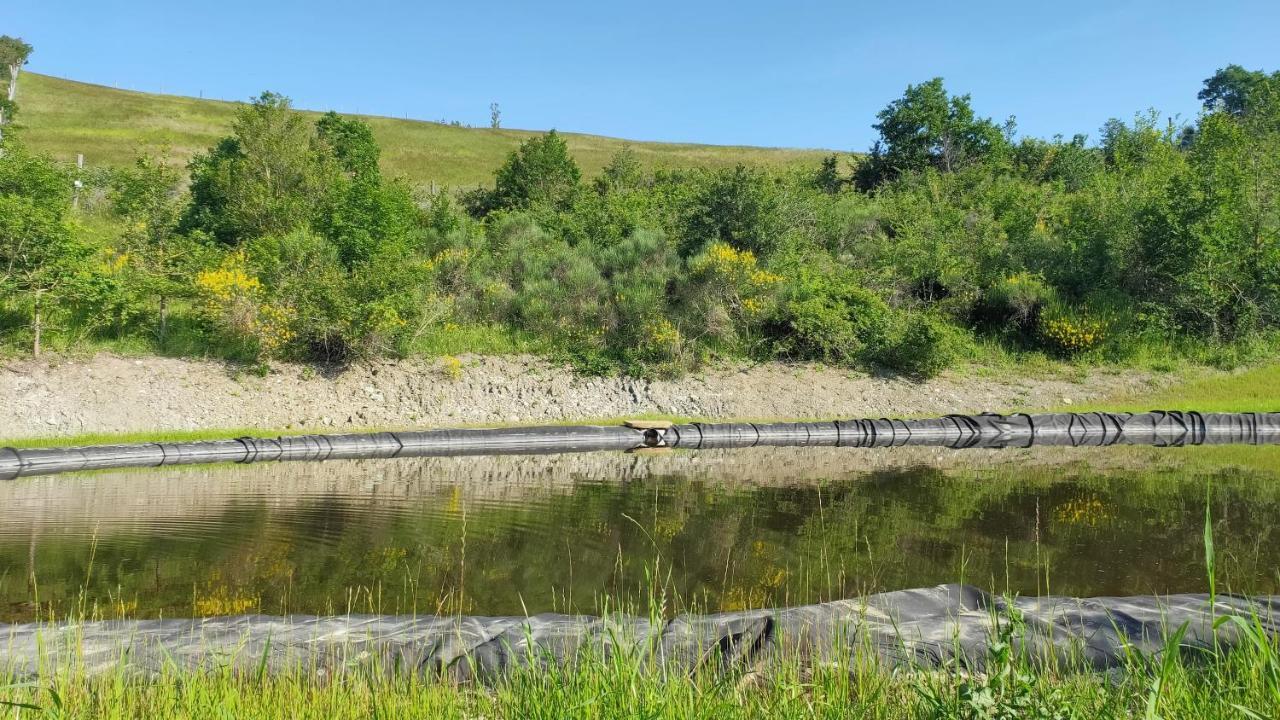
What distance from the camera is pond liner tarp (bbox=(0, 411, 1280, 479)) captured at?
15242 millimetres

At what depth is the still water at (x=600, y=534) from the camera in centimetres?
662

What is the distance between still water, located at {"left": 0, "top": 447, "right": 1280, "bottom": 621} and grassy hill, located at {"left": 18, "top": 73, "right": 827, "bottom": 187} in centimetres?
4285

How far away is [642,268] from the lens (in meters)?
23.8

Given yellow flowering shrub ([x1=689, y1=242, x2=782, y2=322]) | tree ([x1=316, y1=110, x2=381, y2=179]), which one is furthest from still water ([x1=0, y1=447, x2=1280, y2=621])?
tree ([x1=316, y1=110, x2=381, y2=179])

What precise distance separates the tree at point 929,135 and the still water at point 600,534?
99.5 feet

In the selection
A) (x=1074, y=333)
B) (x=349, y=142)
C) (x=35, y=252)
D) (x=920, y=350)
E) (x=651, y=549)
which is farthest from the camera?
(x=349, y=142)

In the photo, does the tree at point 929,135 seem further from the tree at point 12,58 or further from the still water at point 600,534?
the tree at point 12,58

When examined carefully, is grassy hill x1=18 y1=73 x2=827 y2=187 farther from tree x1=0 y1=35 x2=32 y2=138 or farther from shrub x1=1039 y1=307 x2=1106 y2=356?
shrub x1=1039 y1=307 x2=1106 y2=356

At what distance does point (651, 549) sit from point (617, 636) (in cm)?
355

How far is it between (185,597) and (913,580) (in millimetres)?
5690

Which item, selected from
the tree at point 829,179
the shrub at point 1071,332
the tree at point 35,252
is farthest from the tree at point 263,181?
the tree at point 829,179

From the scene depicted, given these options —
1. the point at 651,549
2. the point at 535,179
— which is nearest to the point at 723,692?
the point at 651,549

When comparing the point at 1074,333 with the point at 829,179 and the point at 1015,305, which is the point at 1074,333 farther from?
the point at 829,179

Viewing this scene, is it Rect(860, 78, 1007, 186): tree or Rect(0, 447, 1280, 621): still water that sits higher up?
Rect(860, 78, 1007, 186): tree
